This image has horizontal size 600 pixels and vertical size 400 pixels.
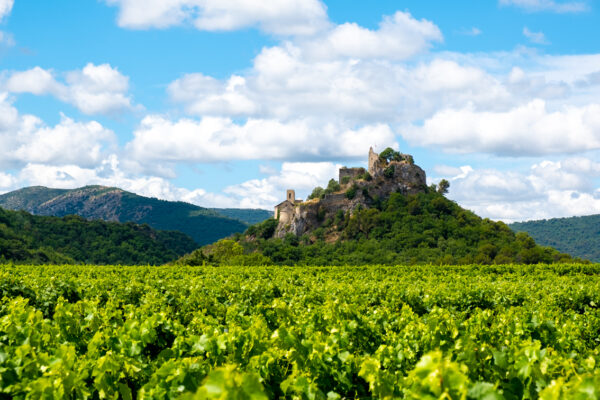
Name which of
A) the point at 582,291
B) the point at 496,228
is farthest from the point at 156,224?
the point at 582,291

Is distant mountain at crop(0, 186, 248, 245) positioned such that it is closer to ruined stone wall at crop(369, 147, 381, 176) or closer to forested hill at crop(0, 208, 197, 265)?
forested hill at crop(0, 208, 197, 265)

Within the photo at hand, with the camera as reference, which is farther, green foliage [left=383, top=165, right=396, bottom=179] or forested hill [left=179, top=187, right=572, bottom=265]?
green foliage [left=383, top=165, right=396, bottom=179]

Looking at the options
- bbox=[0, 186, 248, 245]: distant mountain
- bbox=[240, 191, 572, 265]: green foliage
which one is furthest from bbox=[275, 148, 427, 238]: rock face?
bbox=[0, 186, 248, 245]: distant mountain

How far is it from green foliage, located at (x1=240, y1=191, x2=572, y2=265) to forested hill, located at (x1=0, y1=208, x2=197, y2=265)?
18.4 meters

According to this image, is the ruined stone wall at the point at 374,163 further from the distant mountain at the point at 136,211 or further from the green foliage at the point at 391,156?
the distant mountain at the point at 136,211

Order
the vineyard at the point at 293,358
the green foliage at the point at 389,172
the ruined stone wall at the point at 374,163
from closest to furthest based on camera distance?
the vineyard at the point at 293,358 → the green foliage at the point at 389,172 → the ruined stone wall at the point at 374,163

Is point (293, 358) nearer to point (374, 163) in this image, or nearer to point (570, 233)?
point (374, 163)

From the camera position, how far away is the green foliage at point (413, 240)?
192 ft

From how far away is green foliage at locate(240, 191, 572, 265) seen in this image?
5850cm

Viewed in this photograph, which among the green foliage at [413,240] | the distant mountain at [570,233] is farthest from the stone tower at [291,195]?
the distant mountain at [570,233]

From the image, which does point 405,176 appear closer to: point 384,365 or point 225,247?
point 225,247

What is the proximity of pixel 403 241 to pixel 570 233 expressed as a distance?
3187 inches

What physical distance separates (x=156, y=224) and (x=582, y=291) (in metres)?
175

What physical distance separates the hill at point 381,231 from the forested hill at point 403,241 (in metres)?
0.11
